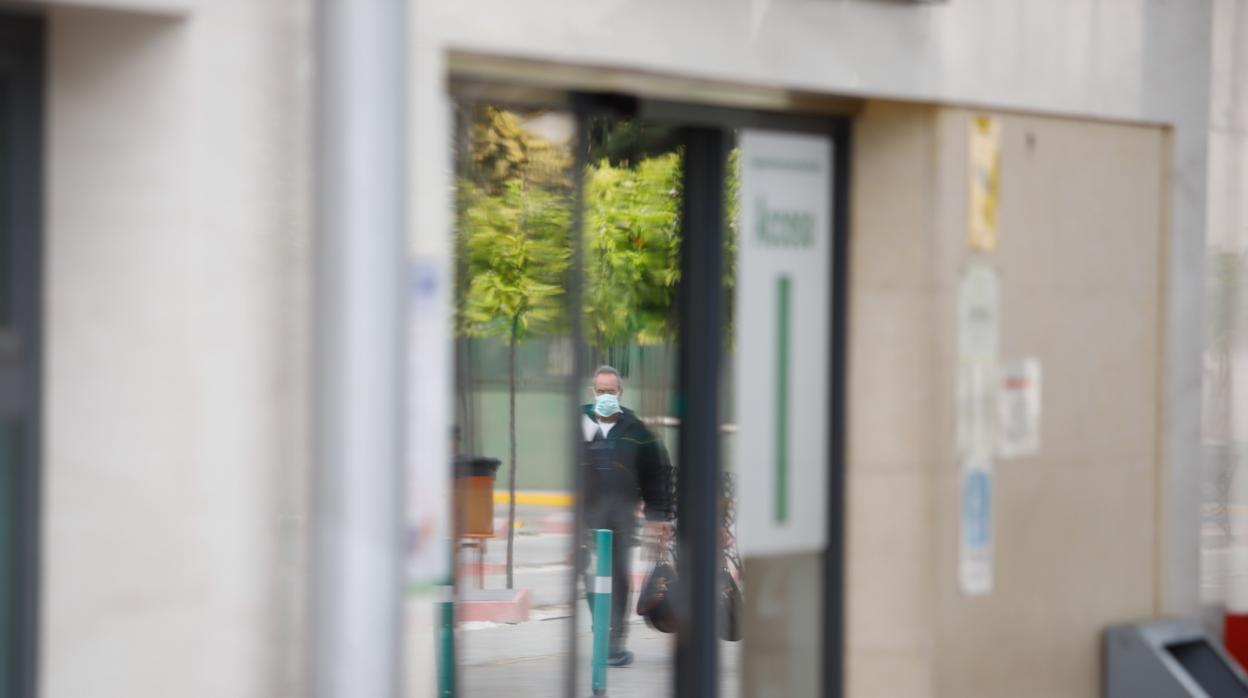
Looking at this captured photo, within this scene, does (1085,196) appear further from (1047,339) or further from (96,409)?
(96,409)

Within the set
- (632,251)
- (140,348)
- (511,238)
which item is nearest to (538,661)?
(632,251)

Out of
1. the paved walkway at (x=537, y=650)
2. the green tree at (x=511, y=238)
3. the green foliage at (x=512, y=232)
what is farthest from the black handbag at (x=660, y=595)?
the green foliage at (x=512, y=232)

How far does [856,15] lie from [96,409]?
10.1 ft

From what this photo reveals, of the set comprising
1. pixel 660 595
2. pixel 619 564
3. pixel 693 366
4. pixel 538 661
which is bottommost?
pixel 538 661

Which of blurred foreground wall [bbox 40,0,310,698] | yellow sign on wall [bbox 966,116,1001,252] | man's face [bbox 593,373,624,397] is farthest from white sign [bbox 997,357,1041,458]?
blurred foreground wall [bbox 40,0,310,698]

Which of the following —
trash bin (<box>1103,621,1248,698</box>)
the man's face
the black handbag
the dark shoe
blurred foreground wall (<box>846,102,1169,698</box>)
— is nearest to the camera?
blurred foreground wall (<box>846,102,1169,698</box>)

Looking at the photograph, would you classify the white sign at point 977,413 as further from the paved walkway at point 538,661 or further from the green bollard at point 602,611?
the green bollard at point 602,611

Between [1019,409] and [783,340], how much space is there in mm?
1043

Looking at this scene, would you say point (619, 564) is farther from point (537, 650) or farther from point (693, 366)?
point (693, 366)

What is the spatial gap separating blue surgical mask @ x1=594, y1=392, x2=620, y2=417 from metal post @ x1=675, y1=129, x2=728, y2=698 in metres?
2.05

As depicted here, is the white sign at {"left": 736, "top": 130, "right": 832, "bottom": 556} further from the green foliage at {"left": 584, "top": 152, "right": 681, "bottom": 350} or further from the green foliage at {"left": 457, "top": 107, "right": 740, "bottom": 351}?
the green foliage at {"left": 584, "top": 152, "right": 681, "bottom": 350}

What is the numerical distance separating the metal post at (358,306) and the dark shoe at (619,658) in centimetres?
500

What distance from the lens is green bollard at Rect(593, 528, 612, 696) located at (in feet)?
26.0

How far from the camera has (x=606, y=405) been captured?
27.0ft
